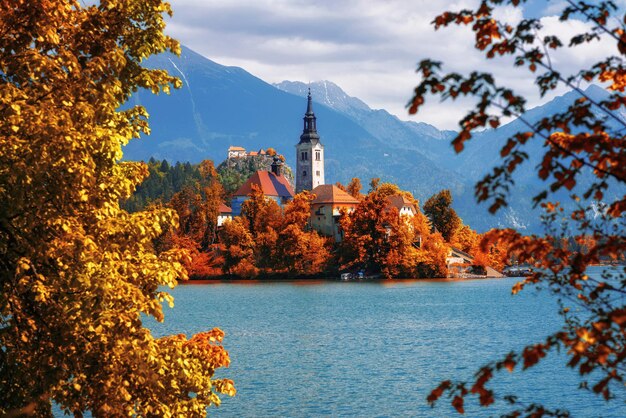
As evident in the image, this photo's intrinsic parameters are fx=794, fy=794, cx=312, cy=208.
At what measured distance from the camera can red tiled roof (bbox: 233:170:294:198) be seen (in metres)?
140

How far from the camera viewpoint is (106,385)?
11.9 m

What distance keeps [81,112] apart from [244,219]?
329 ft

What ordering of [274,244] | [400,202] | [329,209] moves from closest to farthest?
[274,244], [400,202], [329,209]

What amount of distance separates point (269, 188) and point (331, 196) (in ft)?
83.9

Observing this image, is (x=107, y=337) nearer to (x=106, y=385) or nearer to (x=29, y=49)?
(x=106, y=385)

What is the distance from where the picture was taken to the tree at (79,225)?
35.6 ft

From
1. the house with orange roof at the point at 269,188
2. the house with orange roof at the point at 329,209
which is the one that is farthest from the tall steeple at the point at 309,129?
the house with orange roof at the point at 329,209

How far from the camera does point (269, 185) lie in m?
143

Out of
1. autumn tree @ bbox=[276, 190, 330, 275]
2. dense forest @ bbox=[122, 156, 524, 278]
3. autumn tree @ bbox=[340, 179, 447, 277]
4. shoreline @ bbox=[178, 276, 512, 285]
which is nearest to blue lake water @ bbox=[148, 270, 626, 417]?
shoreline @ bbox=[178, 276, 512, 285]

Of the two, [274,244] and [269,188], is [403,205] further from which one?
[269,188]

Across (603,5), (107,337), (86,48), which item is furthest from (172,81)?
(603,5)

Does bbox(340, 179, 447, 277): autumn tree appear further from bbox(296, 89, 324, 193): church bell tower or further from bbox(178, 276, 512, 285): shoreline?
bbox(296, 89, 324, 193): church bell tower

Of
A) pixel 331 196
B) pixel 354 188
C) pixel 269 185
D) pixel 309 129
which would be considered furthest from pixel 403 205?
pixel 309 129

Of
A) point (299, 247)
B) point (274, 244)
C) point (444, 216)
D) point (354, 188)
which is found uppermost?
point (354, 188)
